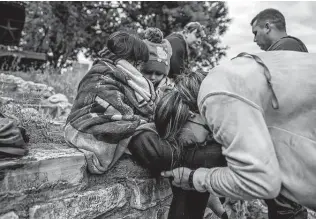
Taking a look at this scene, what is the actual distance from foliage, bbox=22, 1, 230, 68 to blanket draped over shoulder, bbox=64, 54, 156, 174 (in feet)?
35.2

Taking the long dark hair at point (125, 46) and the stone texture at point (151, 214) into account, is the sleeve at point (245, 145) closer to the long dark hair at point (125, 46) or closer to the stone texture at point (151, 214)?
the stone texture at point (151, 214)

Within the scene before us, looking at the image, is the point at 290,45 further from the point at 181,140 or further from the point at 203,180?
the point at 203,180

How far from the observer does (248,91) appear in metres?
1.35

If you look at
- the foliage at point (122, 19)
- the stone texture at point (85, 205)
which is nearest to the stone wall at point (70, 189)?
the stone texture at point (85, 205)

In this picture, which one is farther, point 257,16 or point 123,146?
point 257,16

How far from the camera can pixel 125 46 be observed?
96.7 inches

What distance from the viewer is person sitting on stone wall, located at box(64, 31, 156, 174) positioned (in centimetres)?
191

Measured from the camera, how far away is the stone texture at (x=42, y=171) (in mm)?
1438

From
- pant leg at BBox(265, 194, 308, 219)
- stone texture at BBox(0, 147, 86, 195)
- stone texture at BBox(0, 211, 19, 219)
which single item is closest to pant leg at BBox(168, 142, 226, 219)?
stone texture at BBox(0, 147, 86, 195)

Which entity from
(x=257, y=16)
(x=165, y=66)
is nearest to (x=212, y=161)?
(x=165, y=66)

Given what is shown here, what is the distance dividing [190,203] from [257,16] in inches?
119

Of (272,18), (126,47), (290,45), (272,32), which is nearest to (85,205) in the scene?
(126,47)

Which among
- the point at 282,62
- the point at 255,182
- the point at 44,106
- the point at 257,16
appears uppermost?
the point at 257,16

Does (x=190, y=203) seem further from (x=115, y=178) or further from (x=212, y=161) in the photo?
(x=115, y=178)
